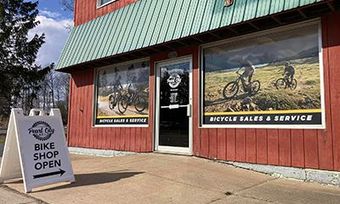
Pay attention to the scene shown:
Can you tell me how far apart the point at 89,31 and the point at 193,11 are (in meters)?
4.81

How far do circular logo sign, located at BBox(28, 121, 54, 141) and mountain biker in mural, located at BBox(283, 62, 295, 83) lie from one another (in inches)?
184

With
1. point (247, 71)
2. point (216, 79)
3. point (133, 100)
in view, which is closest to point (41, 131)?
point (216, 79)

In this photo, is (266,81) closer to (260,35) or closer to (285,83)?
(285,83)

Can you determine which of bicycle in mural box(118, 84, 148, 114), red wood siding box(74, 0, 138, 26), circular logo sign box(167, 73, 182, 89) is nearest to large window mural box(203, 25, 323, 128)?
circular logo sign box(167, 73, 182, 89)

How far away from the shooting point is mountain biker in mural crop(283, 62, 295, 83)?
22.8ft

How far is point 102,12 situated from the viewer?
11867mm

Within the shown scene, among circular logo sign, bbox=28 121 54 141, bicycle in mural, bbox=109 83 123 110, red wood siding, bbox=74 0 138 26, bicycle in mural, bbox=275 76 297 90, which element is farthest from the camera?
red wood siding, bbox=74 0 138 26

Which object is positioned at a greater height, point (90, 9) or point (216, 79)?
point (90, 9)

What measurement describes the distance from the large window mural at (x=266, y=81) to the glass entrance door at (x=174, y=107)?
537mm

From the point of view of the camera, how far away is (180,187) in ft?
19.3

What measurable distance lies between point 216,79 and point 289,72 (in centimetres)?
178

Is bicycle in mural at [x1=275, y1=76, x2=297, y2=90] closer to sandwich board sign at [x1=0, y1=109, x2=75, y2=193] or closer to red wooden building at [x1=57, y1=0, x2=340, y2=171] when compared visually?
red wooden building at [x1=57, y1=0, x2=340, y2=171]

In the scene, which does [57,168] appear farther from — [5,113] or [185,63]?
[5,113]

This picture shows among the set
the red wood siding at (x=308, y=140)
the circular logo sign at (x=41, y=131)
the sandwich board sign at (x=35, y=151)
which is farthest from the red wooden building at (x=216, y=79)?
the circular logo sign at (x=41, y=131)
